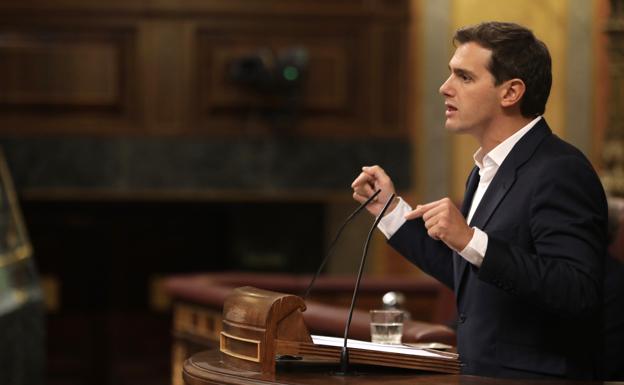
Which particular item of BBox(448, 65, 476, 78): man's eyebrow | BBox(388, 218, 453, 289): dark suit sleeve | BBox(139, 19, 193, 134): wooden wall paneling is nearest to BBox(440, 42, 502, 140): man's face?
BBox(448, 65, 476, 78): man's eyebrow

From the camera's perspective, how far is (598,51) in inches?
306

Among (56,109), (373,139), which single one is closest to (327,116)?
(373,139)

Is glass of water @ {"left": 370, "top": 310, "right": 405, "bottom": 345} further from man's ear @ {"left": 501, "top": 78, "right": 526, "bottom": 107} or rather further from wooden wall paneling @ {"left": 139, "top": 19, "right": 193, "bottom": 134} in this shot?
wooden wall paneling @ {"left": 139, "top": 19, "right": 193, "bottom": 134}

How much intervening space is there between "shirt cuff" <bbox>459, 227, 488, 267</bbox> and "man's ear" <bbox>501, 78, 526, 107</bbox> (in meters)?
0.33

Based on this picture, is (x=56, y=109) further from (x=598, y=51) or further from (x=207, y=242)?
(x=598, y=51)

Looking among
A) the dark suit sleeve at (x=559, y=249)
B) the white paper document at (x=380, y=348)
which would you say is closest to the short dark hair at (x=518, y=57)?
the dark suit sleeve at (x=559, y=249)

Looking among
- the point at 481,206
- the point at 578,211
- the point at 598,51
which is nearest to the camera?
the point at 578,211

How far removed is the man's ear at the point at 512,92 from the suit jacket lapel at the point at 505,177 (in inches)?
2.7

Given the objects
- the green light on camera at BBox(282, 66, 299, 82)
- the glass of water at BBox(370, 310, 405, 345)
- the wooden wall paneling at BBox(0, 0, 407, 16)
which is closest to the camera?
the glass of water at BBox(370, 310, 405, 345)

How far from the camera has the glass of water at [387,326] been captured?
2.81m

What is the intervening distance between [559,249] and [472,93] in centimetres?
39

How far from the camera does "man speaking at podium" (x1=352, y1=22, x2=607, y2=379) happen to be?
2242 mm

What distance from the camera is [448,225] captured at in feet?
7.32

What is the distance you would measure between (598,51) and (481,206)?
18.1 feet
